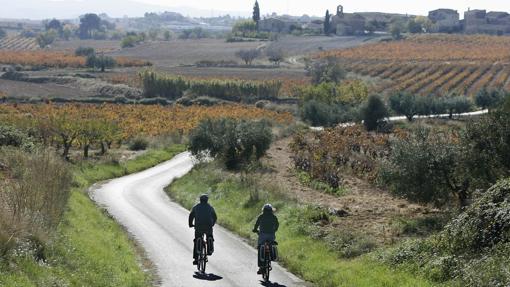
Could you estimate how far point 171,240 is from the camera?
2353 centimetres

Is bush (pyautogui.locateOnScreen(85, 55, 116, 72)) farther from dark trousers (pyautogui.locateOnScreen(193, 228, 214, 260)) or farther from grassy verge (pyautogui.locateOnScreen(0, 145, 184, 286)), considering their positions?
dark trousers (pyautogui.locateOnScreen(193, 228, 214, 260))

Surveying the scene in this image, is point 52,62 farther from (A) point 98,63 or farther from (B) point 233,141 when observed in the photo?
(B) point 233,141

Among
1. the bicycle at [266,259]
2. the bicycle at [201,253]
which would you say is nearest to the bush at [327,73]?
the bicycle at [201,253]

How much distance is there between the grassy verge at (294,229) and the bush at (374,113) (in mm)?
32933

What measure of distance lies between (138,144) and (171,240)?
115 ft

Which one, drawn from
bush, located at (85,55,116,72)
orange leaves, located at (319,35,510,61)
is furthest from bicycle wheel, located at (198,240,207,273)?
bush, located at (85,55,116,72)

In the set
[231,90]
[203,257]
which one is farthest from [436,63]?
[203,257]

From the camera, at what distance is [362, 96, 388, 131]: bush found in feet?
224

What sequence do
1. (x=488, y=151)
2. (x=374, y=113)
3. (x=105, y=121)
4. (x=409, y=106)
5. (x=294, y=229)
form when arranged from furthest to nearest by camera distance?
(x=409, y=106) → (x=374, y=113) → (x=105, y=121) → (x=488, y=151) → (x=294, y=229)

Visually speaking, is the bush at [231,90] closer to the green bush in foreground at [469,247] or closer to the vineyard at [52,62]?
the vineyard at [52,62]

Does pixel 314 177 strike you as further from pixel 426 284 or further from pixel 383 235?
pixel 426 284

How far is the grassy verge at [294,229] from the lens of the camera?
16844 mm

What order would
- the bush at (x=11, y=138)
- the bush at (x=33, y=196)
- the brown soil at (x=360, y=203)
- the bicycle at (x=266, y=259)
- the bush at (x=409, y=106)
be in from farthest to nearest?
the bush at (x=409, y=106) < the bush at (x=11, y=138) < the brown soil at (x=360, y=203) < the bicycle at (x=266, y=259) < the bush at (x=33, y=196)

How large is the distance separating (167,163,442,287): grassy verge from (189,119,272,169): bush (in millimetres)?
3399
